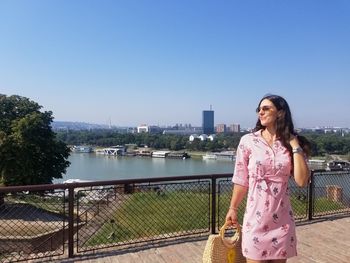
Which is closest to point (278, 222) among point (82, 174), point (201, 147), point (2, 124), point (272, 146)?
point (272, 146)

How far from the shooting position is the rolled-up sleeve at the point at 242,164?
2.51 metres

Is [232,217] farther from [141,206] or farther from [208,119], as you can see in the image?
[208,119]

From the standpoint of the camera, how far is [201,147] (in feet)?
249

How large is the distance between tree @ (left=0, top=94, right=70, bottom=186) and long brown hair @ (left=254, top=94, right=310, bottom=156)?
20392mm

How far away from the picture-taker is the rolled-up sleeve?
2511 millimetres

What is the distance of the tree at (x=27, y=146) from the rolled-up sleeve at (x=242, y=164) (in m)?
20.1

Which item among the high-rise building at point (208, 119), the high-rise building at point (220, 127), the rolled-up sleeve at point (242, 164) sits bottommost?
the rolled-up sleeve at point (242, 164)

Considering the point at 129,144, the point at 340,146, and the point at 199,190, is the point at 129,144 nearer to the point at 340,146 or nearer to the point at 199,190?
the point at 340,146

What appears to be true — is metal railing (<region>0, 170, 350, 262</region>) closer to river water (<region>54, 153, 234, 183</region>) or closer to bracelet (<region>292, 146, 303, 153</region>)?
bracelet (<region>292, 146, 303, 153</region>)

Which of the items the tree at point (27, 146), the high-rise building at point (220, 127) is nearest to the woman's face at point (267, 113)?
the tree at point (27, 146)

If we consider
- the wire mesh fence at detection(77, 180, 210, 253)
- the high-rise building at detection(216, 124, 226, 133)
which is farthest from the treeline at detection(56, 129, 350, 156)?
the high-rise building at detection(216, 124, 226, 133)

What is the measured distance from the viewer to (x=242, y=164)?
255 centimetres

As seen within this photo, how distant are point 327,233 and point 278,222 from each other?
371cm

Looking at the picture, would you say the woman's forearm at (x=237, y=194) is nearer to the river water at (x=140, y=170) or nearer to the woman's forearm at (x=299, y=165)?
the woman's forearm at (x=299, y=165)
